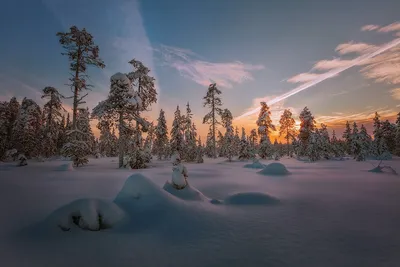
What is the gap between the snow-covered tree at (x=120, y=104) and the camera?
17.3 meters

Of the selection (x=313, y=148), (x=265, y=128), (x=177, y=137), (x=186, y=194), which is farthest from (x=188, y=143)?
(x=186, y=194)

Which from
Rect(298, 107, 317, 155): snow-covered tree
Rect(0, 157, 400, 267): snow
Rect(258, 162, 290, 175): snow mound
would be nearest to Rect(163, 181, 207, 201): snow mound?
Rect(0, 157, 400, 267): snow

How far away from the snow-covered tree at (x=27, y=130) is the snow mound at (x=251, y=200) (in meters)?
35.8

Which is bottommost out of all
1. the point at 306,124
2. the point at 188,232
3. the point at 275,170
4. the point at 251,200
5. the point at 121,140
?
the point at 188,232

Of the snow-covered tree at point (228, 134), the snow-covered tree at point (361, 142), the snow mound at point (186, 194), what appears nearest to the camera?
the snow mound at point (186, 194)

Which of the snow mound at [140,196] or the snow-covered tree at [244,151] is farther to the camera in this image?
the snow-covered tree at [244,151]

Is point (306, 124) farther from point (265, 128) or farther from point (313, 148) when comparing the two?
point (265, 128)

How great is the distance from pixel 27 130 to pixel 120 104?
24.4 metres

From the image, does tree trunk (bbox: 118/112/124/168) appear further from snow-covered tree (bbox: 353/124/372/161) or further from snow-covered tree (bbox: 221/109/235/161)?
snow-covered tree (bbox: 353/124/372/161)

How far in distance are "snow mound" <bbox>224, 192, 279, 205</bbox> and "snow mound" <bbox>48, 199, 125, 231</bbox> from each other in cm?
341

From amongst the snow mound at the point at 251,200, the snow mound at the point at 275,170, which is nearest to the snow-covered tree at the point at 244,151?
the snow mound at the point at 275,170

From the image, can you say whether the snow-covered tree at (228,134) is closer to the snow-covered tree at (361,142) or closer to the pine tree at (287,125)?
the pine tree at (287,125)

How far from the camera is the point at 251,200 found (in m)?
6.52

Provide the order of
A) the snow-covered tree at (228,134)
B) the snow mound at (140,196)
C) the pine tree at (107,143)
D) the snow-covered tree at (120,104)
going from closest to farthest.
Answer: the snow mound at (140,196), the snow-covered tree at (120,104), the snow-covered tree at (228,134), the pine tree at (107,143)
